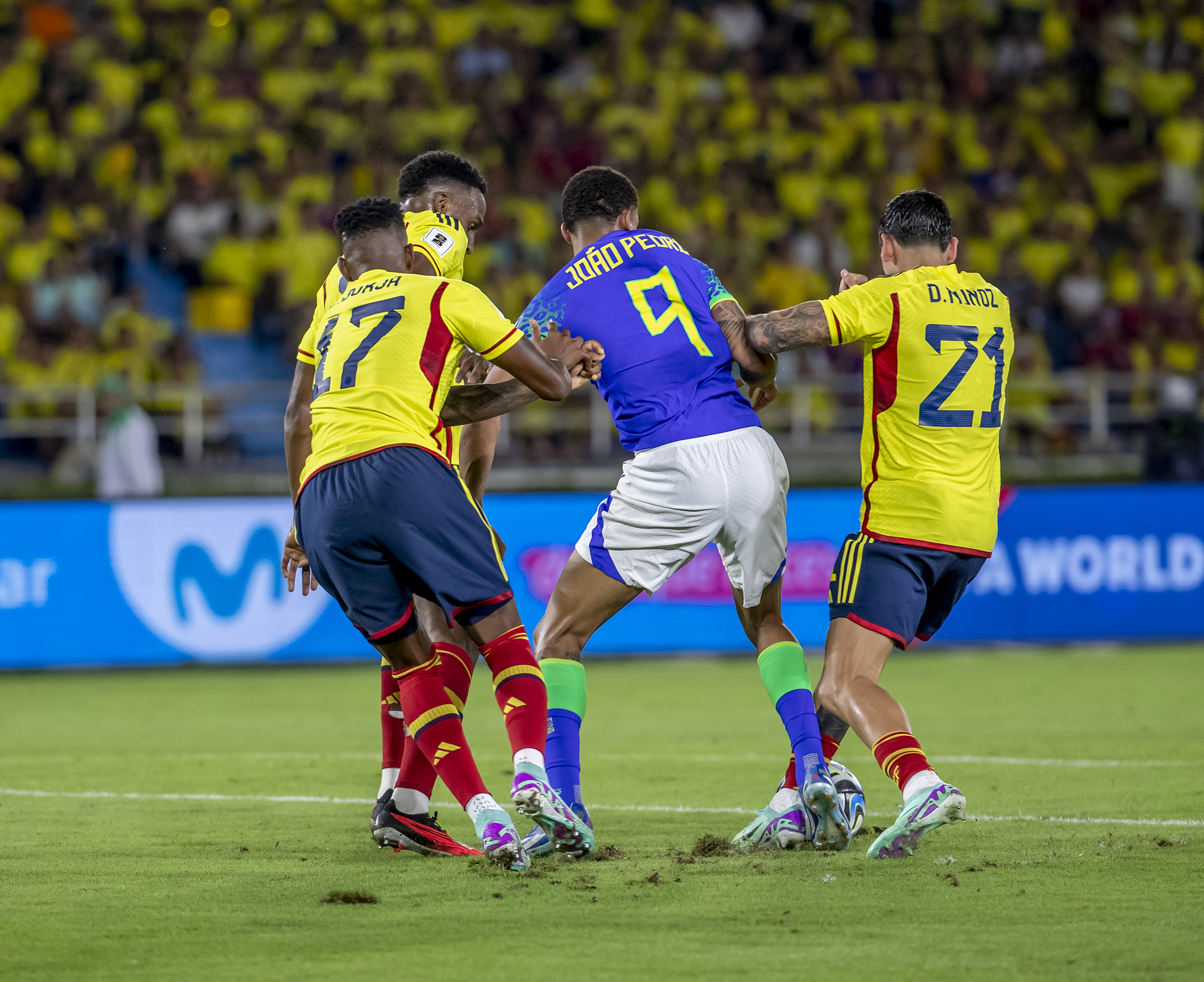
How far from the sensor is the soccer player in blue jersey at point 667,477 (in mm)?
5488

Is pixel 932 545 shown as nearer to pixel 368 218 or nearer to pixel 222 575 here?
pixel 368 218

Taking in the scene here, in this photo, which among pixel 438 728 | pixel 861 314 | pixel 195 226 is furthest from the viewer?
pixel 195 226

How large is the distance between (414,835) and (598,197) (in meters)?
2.33

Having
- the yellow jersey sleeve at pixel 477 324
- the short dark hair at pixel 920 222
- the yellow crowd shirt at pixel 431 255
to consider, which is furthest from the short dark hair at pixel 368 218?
the short dark hair at pixel 920 222

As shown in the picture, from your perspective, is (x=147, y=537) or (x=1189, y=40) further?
(x=1189, y=40)

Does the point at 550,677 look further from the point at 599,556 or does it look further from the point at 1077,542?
the point at 1077,542

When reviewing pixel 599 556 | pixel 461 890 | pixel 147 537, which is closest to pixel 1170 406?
pixel 147 537

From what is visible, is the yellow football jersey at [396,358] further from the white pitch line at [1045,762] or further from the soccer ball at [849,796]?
the white pitch line at [1045,762]

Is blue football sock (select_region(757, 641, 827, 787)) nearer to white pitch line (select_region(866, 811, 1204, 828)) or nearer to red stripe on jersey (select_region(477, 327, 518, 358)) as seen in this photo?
white pitch line (select_region(866, 811, 1204, 828))

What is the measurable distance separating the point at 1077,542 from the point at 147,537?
24.3 ft

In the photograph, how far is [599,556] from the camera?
5.53 meters

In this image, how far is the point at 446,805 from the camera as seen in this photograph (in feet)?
21.9

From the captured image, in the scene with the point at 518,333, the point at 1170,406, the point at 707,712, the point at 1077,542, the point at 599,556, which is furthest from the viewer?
the point at 1170,406

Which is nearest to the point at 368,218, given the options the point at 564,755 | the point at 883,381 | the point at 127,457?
the point at 883,381
